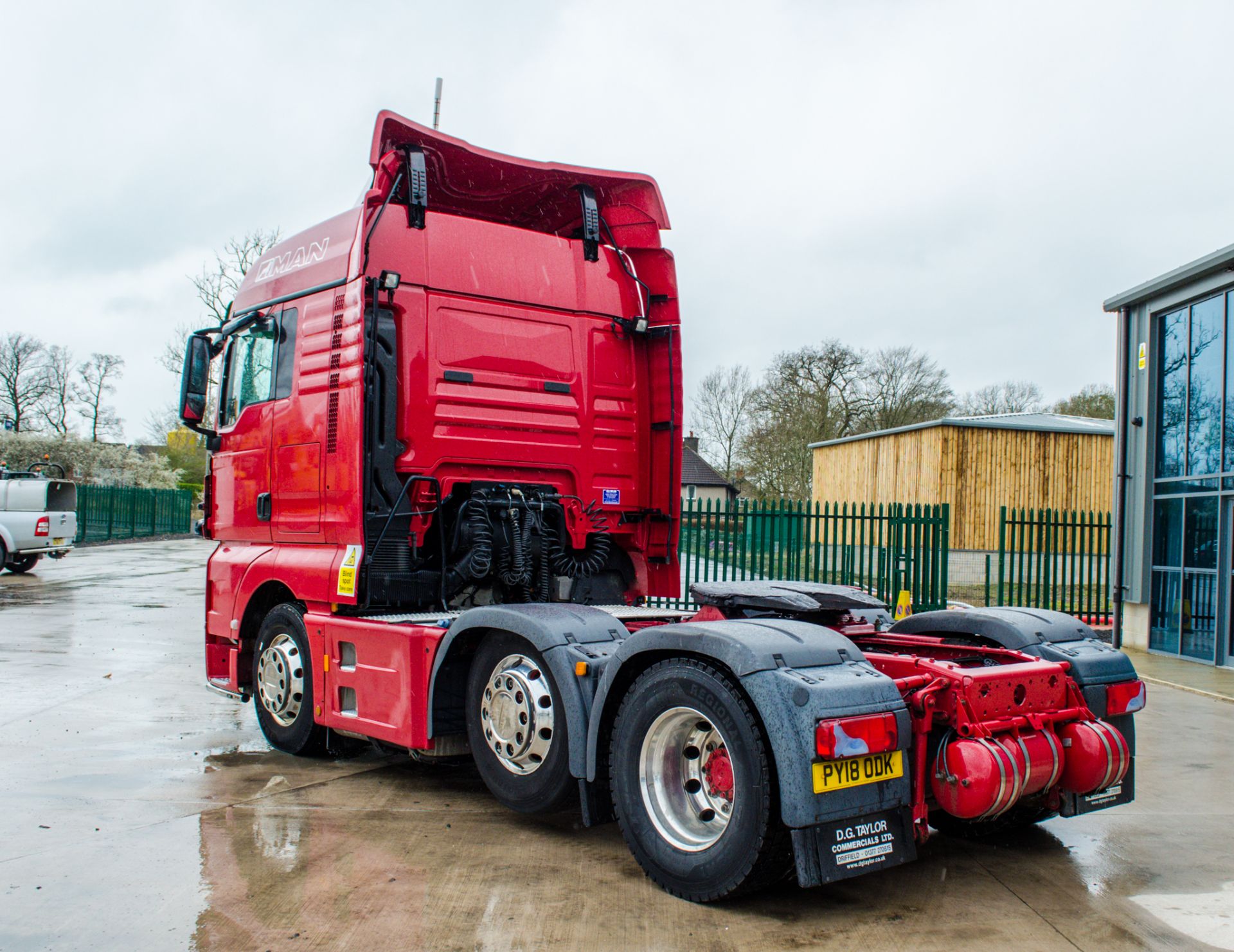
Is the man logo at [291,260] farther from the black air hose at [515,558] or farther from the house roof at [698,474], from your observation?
the house roof at [698,474]

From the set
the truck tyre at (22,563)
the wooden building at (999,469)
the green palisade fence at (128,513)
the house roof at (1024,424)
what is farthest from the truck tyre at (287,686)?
the green palisade fence at (128,513)

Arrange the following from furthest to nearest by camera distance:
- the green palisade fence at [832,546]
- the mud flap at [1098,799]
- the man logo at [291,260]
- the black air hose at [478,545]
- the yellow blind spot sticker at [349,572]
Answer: the green palisade fence at [832,546], the man logo at [291,260], the black air hose at [478,545], the yellow blind spot sticker at [349,572], the mud flap at [1098,799]

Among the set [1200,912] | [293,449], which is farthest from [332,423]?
[1200,912]

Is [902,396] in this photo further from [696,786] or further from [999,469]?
[696,786]

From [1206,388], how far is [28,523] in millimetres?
20629

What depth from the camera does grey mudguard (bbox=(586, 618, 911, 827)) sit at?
11.5ft

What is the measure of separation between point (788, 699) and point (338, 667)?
3008mm

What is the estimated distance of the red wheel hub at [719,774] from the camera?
3855 mm

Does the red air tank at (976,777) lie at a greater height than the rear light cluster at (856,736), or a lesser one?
lesser

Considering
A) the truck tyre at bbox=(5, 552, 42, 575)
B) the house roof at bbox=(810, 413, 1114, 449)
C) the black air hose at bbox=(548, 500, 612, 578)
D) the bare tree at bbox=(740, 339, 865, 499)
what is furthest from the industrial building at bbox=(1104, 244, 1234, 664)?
the bare tree at bbox=(740, 339, 865, 499)

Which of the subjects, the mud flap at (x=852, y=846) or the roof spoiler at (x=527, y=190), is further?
the roof spoiler at (x=527, y=190)

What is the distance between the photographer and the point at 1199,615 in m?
13.0

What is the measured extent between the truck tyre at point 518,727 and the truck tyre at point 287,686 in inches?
58.4

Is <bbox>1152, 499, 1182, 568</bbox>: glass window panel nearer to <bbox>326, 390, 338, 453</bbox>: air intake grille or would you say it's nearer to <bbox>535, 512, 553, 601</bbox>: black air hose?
<bbox>535, 512, 553, 601</bbox>: black air hose
